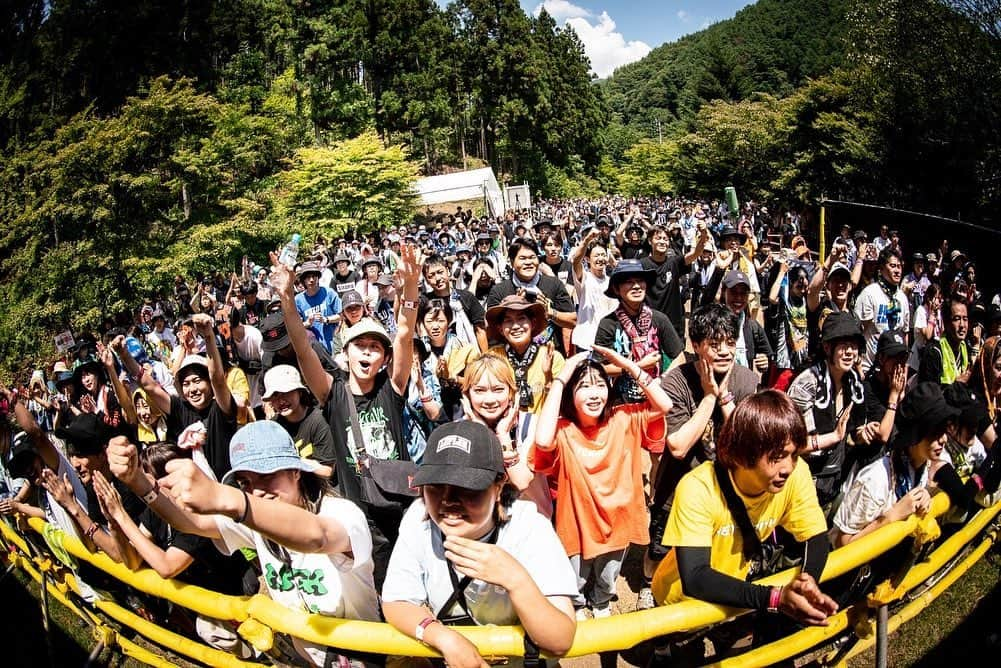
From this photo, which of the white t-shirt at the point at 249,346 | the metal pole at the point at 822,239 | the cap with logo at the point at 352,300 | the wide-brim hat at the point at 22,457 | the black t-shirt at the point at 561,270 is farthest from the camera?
the metal pole at the point at 822,239

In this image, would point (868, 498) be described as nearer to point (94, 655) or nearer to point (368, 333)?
point (368, 333)

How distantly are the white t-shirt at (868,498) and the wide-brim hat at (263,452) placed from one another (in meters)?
2.58

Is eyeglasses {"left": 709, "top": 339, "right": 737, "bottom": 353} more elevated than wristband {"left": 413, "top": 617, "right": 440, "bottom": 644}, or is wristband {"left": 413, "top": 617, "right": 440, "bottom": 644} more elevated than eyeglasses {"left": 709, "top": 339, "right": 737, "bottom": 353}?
eyeglasses {"left": 709, "top": 339, "right": 737, "bottom": 353}

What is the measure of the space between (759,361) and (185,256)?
16488 millimetres

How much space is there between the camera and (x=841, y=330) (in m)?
3.65

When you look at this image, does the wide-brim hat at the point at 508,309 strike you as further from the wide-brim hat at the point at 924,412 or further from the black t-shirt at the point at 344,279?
the black t-shirt at the point at 344,279

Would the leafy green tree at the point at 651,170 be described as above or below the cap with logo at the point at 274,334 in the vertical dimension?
above

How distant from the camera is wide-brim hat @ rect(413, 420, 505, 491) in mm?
1971

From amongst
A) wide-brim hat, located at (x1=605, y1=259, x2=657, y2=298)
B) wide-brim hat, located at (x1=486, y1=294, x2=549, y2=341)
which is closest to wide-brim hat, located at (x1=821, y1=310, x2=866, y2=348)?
wide-brim hat, located at (x1=605, y1=259, x2=657, y2=298)

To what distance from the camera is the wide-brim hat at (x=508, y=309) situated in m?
4.22

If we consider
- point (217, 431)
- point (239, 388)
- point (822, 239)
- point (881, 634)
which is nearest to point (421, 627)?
point (881, 634)

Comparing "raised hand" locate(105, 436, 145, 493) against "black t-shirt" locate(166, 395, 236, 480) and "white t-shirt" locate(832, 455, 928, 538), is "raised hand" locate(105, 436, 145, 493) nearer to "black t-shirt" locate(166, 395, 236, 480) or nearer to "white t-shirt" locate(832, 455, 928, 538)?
"black t-shirt" locate(166, 395, 236, 480)

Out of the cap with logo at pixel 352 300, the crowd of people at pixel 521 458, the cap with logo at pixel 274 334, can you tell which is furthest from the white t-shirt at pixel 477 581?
the cap with logo at pixel 352 300

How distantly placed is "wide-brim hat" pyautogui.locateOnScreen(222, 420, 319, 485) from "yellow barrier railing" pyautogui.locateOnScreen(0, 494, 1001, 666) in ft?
1.54
